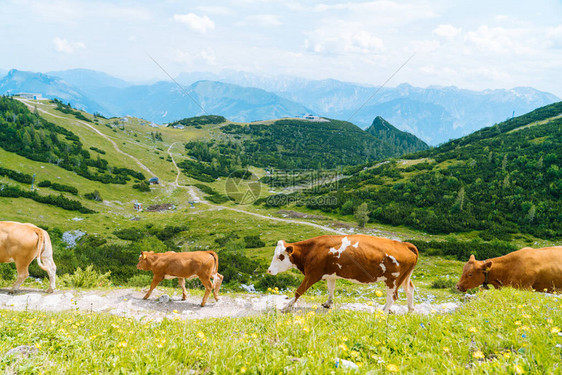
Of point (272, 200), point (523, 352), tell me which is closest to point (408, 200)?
point (272, 200)

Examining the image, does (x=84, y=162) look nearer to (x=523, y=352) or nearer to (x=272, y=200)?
(x=272, y=200)

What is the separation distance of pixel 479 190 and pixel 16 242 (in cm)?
8172

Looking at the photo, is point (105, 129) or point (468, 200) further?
point (105, 129)

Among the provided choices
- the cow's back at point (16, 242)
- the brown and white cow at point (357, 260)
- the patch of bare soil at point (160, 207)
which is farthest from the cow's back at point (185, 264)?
the patch of bare soil at point (160, 207)

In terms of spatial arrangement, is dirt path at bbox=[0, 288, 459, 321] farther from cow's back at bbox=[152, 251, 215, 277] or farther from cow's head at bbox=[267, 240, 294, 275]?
cow's head at bbox=[267, 240, 294, 275]

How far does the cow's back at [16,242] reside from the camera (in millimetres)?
10930

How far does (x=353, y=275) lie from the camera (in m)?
8.74

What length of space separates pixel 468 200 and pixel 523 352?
7057 centimetres

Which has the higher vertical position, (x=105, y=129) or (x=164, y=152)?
(x=105, y=129)

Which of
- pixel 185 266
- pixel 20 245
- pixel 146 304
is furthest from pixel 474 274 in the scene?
pixel 20 245

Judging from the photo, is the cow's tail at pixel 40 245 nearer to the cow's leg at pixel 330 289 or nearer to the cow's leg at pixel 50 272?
the cow's leg at pixel 50 272

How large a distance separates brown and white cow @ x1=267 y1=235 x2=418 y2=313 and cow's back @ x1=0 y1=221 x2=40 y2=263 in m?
10.5

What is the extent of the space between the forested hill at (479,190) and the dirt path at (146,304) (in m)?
48.0

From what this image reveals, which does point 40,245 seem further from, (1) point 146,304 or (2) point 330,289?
(2) point 330,289
